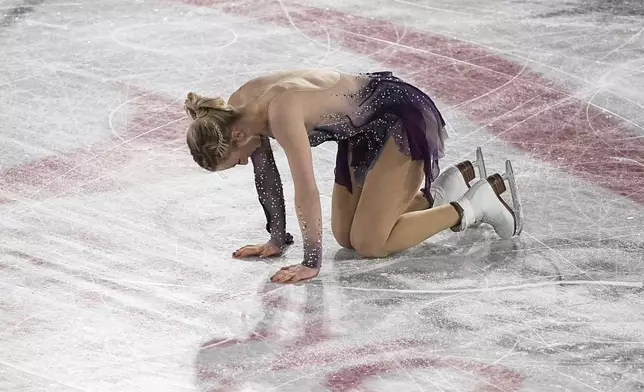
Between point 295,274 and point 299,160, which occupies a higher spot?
point 299,160

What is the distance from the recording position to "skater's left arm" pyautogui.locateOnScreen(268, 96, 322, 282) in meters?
3.66

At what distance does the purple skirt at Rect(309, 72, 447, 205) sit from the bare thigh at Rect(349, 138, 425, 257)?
3 centimetres

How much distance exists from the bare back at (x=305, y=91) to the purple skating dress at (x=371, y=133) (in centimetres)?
4

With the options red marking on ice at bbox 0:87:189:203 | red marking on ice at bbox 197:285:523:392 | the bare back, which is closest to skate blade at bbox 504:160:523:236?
the bare back

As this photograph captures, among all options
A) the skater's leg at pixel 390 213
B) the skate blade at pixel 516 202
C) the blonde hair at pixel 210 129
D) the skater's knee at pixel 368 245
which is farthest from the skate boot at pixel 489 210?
the blonde hair at pixel 210 129

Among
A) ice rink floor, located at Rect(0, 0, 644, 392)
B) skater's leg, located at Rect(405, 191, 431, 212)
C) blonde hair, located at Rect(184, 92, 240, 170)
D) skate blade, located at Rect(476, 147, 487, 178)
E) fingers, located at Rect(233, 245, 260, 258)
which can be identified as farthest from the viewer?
skate blade, located at Rect(476, 147, 487, 178)

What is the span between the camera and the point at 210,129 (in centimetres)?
361

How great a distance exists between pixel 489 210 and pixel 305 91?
2.91ft

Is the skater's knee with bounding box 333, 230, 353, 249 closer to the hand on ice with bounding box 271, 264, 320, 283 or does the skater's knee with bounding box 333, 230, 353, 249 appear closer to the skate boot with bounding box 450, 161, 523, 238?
the hand on ice with bounding box 271, 264, 320, 283

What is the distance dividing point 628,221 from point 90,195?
2194 millimetres

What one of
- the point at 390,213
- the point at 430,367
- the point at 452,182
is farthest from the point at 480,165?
the point at 430,367

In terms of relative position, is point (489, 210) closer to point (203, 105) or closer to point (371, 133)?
point (371, 133)

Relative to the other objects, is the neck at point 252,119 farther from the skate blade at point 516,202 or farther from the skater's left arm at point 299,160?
the skate blade at point 516,202

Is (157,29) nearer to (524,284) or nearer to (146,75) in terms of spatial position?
(146,75)
